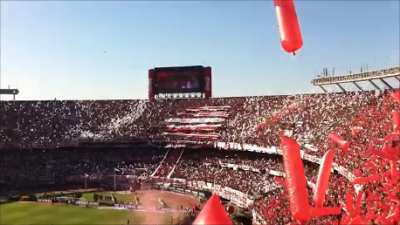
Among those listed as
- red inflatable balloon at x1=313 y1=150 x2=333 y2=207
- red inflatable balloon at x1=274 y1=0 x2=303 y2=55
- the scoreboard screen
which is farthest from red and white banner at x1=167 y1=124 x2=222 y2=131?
red inflatable balloon at x1=274 y1=0 x2=303 y2=55

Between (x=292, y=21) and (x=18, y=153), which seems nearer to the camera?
(x=292, y=21)

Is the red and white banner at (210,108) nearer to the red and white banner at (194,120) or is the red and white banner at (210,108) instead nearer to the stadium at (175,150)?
the stadium at (175,150)

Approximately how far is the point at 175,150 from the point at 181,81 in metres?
13.2

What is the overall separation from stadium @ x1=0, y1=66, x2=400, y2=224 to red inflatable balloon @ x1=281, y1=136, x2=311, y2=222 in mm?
14866

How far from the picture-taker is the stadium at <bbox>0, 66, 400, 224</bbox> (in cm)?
3055

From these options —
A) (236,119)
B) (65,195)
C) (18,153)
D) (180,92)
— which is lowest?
(65,195)

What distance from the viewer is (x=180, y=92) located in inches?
2336

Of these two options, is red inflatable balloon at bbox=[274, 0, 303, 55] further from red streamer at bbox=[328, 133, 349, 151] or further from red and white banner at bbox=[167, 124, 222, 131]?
red and white banner at bbox=[167, 124, 222, 131]

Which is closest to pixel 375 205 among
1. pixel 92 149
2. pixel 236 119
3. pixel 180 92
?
pixel 236 119

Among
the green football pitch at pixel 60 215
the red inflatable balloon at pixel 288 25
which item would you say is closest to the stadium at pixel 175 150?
the green football pitch at pixel 60 215

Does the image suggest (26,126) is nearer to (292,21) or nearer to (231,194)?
(231,194)

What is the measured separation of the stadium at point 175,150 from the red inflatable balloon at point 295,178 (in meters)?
14.9

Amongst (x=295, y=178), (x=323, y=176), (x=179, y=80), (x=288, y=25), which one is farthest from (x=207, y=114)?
(x=288, y=25)

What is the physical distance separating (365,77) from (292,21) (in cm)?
4237
